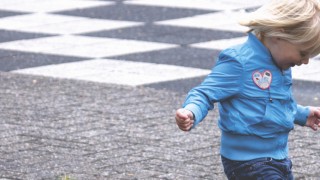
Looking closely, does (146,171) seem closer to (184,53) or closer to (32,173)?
(32,173)

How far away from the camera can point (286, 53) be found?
3.62 meters

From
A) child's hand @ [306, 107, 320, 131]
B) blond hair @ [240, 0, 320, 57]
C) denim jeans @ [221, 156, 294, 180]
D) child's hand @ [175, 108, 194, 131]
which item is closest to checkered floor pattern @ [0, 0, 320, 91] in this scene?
child's hand @ [306, 107, 320, 131]

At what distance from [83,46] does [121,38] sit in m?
0.43

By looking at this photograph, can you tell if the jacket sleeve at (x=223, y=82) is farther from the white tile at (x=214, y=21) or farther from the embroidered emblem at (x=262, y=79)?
the white tile at (x=214, y=21)

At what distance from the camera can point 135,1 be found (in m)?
10.6

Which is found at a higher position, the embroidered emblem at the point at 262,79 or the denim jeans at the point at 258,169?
the embroidered emblem at the point at 262,79

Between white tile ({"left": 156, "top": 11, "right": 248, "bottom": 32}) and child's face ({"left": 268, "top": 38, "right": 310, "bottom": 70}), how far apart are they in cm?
541

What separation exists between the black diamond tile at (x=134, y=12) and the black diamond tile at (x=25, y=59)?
1.65m

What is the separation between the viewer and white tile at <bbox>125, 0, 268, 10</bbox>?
10141 millimetres

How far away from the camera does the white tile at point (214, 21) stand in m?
9.21

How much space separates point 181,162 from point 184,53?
3.13 meters

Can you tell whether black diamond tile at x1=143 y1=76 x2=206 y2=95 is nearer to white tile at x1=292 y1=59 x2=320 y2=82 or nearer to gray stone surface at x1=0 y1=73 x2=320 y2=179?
gray stone surface at x1=0 y1=73 x2=320 y2=179

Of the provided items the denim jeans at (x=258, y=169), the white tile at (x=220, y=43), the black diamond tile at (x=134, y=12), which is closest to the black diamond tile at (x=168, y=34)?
the white tile at (x=220, y=43)

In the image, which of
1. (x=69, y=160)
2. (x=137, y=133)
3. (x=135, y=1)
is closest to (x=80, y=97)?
(x=137, y=133)
